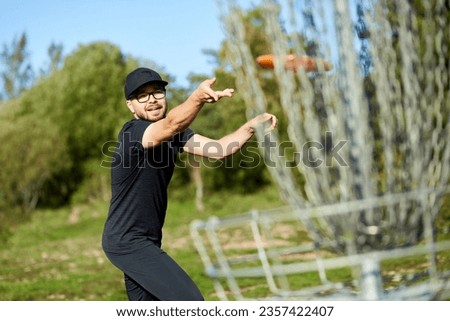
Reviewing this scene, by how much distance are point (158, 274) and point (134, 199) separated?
0.86ft

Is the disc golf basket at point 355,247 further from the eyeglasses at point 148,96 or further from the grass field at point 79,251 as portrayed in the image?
the grass field at point 79,251

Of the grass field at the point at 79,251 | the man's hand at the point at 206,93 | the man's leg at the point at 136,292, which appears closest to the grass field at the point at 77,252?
the grass field at the point at 79,251

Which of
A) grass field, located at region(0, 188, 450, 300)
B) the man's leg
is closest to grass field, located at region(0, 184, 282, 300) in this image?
grass field, located at region(0, 188, 450, 300)

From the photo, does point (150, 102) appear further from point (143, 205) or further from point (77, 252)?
point (77, 252)

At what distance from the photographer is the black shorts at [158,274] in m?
2.35

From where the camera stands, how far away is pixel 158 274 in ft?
7.75

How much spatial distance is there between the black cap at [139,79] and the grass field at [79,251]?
2.68m

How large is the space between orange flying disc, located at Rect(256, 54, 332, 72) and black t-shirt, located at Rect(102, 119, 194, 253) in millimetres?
1281

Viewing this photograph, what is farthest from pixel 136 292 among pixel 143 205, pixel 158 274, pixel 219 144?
pixel 219 144

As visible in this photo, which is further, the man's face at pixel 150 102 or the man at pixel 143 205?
the man's face at pixel 150 102

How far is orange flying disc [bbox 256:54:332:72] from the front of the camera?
11.7 feet
